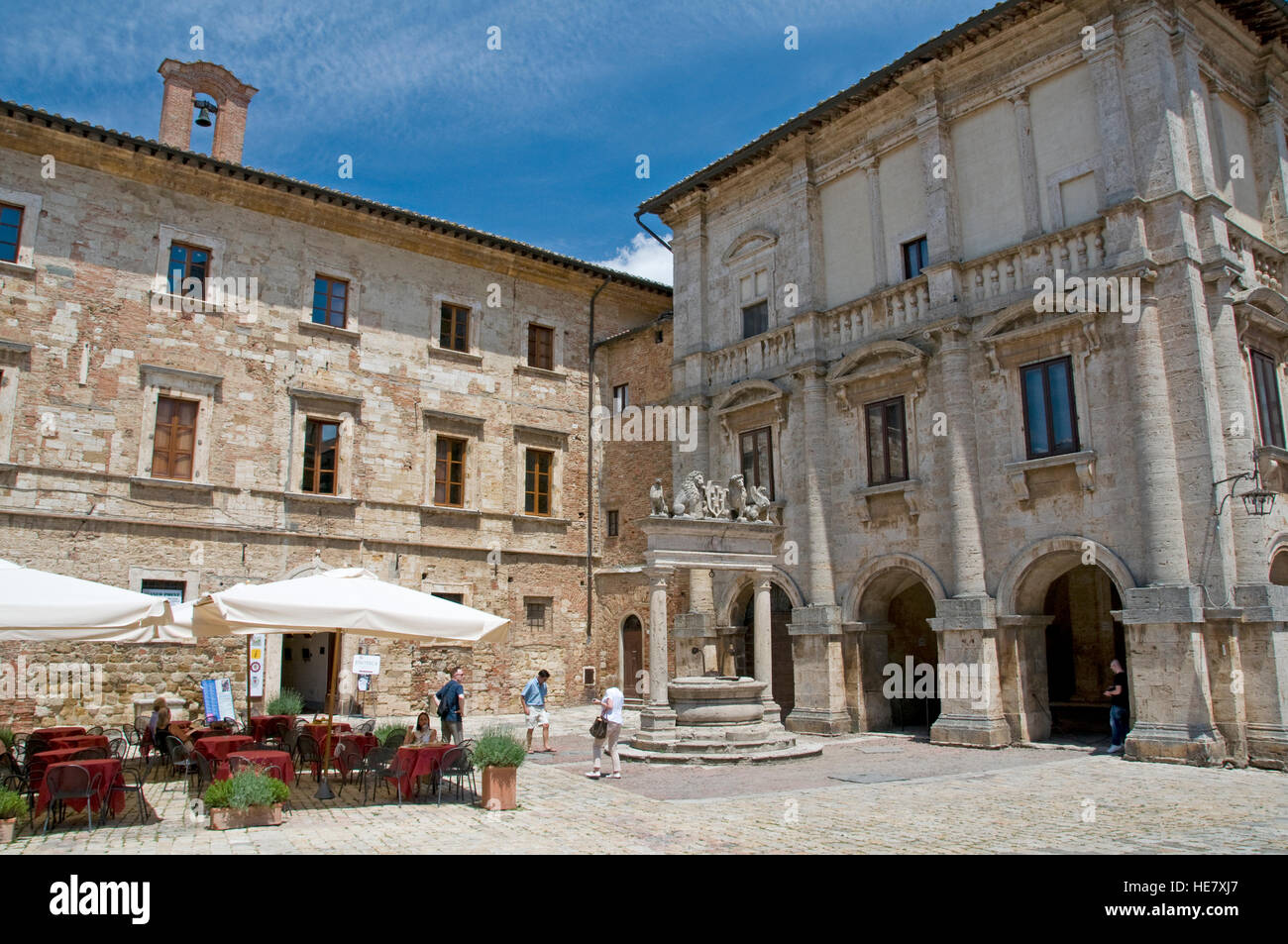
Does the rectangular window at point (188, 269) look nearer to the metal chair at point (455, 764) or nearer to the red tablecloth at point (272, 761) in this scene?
the red tablecloth at point (272, 761)

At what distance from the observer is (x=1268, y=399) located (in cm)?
1492

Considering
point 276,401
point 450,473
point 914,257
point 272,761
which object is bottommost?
point 272,761

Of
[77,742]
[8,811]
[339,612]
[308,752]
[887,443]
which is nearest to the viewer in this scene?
[8,811]

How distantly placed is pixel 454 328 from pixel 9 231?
963 cm

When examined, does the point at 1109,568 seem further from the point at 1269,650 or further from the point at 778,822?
the point at 778,822

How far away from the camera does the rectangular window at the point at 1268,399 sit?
1466 centimetres

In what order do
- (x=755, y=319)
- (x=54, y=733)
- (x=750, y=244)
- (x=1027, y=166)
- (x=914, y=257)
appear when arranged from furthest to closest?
(x=750, y=244)
(x=755, y=319)
(x=914, y=257)
(x=1027, y=166)
(x=54, y=733)

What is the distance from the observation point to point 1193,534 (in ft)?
43.5

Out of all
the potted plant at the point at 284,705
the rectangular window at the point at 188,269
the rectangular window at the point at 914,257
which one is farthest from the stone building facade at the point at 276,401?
the rectangular window at the point at 914,257

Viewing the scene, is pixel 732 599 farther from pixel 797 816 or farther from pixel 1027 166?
pixel 797 816

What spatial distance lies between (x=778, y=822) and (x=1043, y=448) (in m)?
9.17

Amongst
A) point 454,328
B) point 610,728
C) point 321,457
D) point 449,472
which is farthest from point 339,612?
point 454,328

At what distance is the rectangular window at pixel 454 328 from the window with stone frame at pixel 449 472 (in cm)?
254
